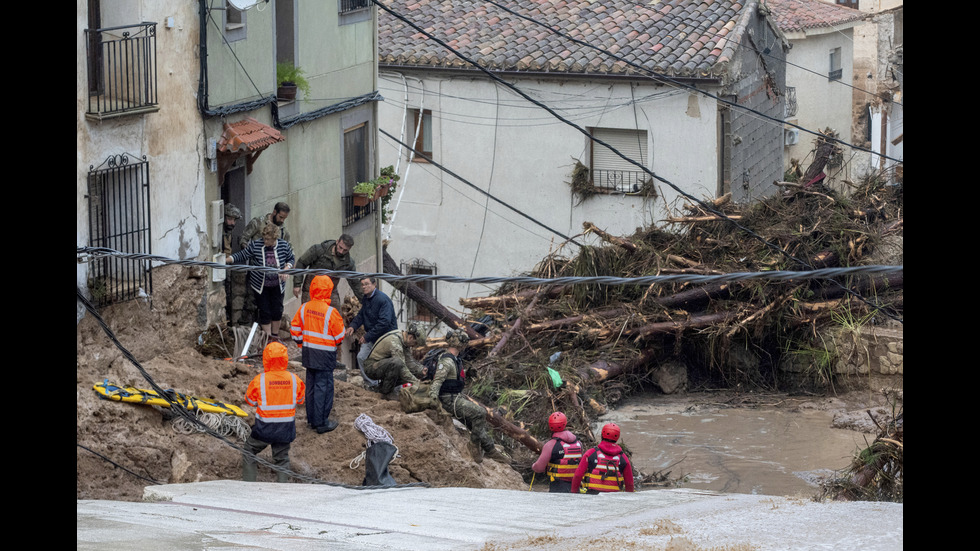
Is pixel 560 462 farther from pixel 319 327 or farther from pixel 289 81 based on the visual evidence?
pixel 289 81

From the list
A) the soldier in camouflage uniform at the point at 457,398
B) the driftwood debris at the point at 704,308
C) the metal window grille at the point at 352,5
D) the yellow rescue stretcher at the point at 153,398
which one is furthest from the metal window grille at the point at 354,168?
the yellow rescue stretcher at the point at 153,398

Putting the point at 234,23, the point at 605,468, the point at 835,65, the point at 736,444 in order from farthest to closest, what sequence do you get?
1. the point at 835,65
2. the point at 736,444
3. the point at 234,23
4. the point at 605,468

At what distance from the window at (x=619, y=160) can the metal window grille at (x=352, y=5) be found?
6.50 m

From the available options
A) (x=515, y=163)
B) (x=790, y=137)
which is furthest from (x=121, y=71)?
(x=790, y=137)

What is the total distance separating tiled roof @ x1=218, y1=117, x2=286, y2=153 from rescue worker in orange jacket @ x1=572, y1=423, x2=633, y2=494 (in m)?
6.05

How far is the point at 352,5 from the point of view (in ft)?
57.9

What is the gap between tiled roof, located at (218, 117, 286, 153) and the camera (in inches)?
506

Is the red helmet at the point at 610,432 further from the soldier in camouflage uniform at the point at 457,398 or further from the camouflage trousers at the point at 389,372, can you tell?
the camouflage trousers at the point at 389,372

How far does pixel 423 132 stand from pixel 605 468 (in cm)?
1647

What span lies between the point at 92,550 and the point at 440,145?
19697 mm

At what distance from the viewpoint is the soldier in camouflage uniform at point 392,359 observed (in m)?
11.5

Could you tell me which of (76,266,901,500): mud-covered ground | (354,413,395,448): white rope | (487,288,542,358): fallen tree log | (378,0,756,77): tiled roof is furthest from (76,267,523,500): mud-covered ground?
(378,0,756,77): tiled roof

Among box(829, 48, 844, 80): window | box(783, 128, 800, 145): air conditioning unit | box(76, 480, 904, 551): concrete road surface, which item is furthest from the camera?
box(829, 48, 844, 80): window

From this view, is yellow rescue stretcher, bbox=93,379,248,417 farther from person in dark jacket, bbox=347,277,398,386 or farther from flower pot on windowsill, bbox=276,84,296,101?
flower pot on windowsill, bbox=276,84,296,101
